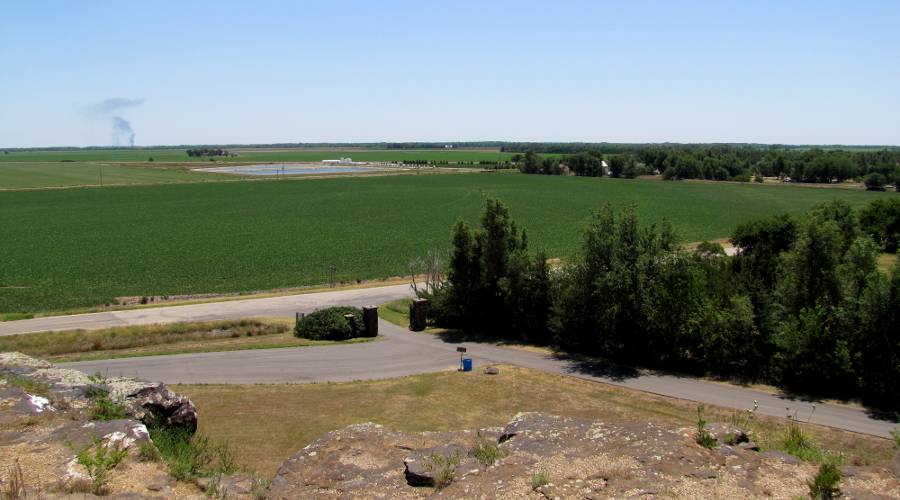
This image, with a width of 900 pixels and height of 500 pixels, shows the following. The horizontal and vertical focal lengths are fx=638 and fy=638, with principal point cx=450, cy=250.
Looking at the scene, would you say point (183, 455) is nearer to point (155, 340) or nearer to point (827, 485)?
point (827, 485)

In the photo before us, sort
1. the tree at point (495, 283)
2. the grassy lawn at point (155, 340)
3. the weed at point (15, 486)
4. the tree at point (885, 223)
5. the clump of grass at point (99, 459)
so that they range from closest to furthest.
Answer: the weed at point (15, 486)
the clump of grass at point (99, 459)
the grassy lawn at point (155, 340)
the tree at point (495, 283)
the tree at point (885, 223)

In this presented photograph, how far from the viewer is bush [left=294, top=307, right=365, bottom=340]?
114ft

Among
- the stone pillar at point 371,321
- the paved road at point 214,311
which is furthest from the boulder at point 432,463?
the paved road at point 214,311

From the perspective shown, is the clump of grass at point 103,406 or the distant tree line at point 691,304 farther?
the distant tree line at point 691,304

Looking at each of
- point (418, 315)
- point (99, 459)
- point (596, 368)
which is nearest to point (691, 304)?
point (596, 368)

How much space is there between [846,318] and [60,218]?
98.6m

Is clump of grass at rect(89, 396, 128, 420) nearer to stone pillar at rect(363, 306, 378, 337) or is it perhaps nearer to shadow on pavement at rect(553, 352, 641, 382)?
shadow on pavement at rect(553, 352, 641, 382)

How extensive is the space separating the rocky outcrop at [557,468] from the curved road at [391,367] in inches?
564

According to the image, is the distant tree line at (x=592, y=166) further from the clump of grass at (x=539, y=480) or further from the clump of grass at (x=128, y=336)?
the clump of grass at (x=539, y=480)

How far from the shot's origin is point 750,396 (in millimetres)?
25484

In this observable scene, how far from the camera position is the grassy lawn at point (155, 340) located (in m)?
31.5

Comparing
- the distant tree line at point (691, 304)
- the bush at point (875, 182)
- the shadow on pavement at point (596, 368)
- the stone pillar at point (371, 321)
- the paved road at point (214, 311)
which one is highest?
the bush at point (875, 182)

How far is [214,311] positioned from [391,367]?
53.3ft

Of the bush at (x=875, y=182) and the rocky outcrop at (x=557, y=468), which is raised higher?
the bush at (x=875, y=182)
